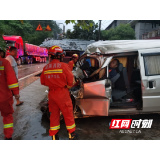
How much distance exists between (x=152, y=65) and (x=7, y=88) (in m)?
3.12

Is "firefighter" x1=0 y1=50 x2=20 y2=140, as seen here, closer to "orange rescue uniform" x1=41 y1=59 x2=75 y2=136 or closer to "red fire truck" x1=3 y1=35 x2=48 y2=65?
"orange rescue uniform" x1=41 y1=59 x2=75 y2=136

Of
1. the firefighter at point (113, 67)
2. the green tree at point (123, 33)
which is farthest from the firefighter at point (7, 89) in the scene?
the green tree at point (123, 33)

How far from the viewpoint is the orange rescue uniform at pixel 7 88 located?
9.46 ft

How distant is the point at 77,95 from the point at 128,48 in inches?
62.4

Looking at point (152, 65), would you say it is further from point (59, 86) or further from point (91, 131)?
point (59, 86)

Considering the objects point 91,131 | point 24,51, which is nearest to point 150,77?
point 91,131

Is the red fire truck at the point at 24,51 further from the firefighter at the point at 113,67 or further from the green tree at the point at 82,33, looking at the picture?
the firefighter at the point at 113,67

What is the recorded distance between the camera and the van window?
11.5ft

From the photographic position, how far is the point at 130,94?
13.8ft

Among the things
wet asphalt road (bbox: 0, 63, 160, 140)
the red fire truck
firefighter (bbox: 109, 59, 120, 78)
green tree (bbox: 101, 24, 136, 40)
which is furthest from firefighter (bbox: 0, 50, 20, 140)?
the red fire truck

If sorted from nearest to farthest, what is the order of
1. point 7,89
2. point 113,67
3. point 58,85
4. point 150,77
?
point 58,85
point 7,89
point 150,77
point 113,67

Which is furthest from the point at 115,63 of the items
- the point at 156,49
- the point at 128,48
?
the point at 156,49

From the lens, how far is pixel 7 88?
118 inches
